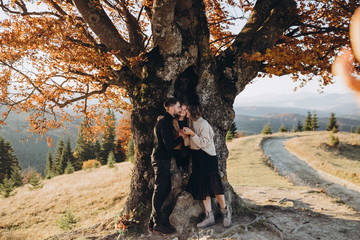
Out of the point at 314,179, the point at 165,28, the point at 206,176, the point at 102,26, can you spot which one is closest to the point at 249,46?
the point at 165,28

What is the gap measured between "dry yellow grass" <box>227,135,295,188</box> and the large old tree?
830cm

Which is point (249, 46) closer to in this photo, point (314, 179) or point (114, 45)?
point (114, 45)

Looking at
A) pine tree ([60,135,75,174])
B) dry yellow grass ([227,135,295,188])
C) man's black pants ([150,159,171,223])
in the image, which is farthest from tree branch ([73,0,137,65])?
pine tree ([60,135,75,174])

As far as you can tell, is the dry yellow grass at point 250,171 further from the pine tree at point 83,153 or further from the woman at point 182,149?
the pine tree at point 83,153

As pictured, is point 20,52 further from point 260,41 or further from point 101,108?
point 260,41

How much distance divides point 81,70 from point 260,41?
602cm

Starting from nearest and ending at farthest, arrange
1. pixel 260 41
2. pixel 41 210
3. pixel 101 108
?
1. pixel 260 41
2. pixel 101 108
3. pixel 41 210

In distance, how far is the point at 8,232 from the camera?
834cm

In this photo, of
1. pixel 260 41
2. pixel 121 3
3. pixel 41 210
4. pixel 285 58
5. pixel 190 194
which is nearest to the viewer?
pixel 190 194

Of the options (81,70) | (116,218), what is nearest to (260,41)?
(81,70)

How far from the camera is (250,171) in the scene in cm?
1723

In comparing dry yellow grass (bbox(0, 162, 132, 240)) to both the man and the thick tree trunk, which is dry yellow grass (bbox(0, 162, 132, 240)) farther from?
the man

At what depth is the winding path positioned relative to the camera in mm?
10008

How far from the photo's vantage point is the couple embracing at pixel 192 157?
182 inches
